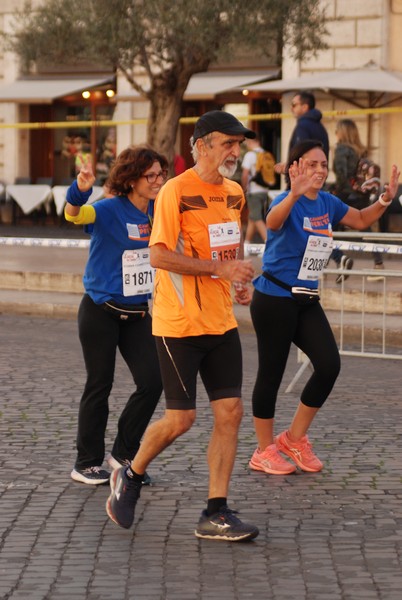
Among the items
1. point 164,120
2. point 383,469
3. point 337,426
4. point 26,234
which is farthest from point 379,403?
point 26,234

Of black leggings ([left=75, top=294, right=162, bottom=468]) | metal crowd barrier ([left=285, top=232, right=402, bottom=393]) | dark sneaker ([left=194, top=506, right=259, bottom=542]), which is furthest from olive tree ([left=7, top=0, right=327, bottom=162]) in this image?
dark sneaker ([left=194, top=506, right=259, bottom=542])

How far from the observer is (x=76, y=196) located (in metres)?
6.89

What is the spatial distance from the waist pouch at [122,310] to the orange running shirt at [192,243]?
0.95 metres

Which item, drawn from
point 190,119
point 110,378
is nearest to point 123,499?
point 110,378

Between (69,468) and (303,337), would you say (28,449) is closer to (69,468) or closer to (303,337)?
(69,468)

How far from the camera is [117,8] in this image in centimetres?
2005

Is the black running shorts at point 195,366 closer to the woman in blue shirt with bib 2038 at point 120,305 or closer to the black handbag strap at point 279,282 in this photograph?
the woman in blue shirt with bib 2038 at point 120,305

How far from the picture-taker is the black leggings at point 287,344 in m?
7.38

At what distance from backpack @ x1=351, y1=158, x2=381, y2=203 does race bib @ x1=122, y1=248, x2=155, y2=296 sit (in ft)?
30.0

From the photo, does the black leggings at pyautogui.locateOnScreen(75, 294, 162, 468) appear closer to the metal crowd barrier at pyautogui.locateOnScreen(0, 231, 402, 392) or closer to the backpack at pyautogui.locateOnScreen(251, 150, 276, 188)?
the metal crowd barrier at pyautogui.locateOnScreen(0, 231, 402, 392)

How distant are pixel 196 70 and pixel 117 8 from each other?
142cm

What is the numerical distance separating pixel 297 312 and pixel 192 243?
4.71 ft

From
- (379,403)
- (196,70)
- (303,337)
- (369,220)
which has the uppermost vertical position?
(196,70)

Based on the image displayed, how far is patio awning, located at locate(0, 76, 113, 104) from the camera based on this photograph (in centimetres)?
2706
